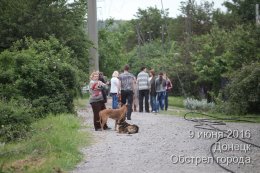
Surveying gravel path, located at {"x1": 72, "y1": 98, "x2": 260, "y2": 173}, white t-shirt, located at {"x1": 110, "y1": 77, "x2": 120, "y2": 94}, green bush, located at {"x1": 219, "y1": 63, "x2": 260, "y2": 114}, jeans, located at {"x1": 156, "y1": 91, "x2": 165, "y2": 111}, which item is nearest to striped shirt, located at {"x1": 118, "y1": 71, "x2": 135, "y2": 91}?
white t-shirt, located at {"x1": 110, "y1": 77, "x2": 120, "y2": 94}

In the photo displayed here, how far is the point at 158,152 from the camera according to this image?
12.4 m

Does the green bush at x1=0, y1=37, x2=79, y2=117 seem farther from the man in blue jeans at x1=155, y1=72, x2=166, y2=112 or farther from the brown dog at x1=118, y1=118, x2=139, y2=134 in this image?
the man in blue jeans at x1=155, y1=72, x2=166, y2=112

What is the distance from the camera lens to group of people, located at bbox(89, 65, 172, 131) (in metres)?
16.6

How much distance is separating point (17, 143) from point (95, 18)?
23.0 metres

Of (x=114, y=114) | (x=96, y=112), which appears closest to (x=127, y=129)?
(x=114, y=114)

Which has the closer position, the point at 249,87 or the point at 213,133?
the point at 213,133

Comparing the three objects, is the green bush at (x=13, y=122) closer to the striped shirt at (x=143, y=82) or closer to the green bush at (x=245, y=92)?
the striped shirt at (x=143, y=82)

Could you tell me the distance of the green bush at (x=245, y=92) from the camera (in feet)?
73.8

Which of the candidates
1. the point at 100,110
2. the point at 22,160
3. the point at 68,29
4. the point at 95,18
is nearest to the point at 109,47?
the point at 95,18

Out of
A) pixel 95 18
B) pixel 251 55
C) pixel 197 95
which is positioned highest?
pixel 95 18

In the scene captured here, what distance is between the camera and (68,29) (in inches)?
1097

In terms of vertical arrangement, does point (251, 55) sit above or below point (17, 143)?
above

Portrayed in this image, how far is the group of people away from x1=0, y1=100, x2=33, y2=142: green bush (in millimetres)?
2173

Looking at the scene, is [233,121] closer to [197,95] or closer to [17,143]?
[17,143]
